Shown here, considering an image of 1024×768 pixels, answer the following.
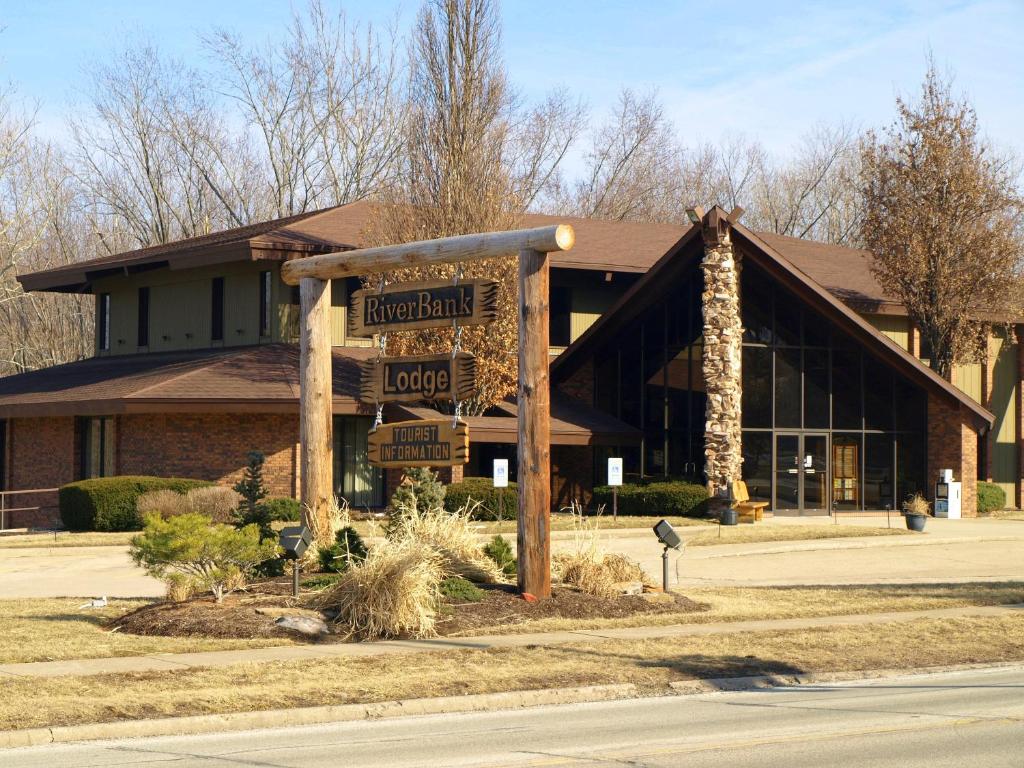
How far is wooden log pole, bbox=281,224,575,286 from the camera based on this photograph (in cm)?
1661

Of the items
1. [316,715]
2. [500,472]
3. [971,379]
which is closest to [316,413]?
[316,715]

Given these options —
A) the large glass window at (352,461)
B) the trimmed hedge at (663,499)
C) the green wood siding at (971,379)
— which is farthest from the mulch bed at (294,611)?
the green wood siding at (971,379)

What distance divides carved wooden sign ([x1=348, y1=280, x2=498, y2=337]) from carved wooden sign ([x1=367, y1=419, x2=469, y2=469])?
131 centimetres

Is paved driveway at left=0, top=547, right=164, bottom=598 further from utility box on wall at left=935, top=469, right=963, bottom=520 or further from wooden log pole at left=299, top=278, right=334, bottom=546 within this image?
utility box on wall at left=935, top=469, right=963, bottom=520

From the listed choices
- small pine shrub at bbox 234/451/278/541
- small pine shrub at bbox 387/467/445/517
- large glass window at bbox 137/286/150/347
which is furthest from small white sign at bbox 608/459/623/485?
large glass window at bbox 137/286/150/347

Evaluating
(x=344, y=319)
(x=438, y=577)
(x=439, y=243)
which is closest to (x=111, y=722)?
(x=438, y=577)

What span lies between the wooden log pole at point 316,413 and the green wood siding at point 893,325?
25.2 m

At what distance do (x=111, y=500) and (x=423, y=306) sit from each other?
14724 mm

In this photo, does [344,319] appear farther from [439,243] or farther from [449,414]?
[439,243]

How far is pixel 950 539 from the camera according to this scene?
29.2m

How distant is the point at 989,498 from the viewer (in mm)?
38875

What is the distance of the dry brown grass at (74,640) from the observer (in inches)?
537

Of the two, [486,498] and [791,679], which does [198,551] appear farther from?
[486,498]

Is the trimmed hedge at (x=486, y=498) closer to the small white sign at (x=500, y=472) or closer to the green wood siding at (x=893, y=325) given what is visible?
the small white sign at (x=500, y=472)
